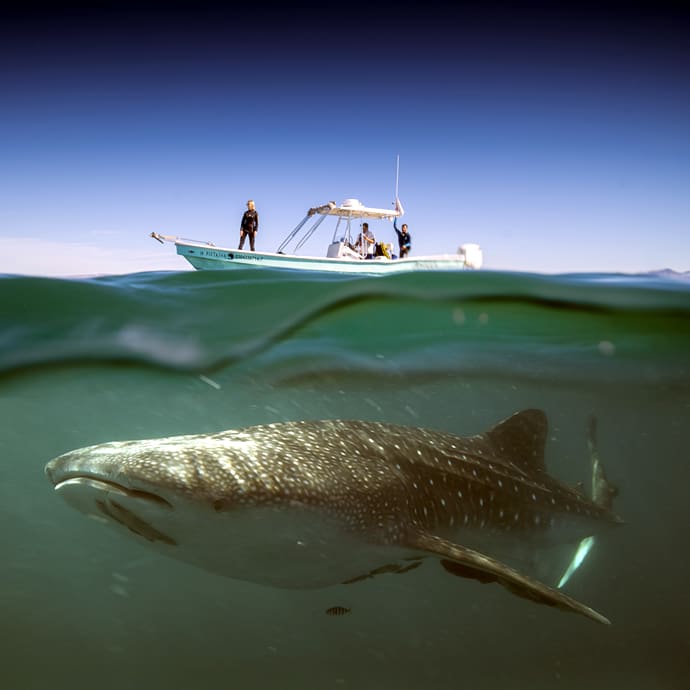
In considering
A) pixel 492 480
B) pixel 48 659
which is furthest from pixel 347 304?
pixel 48 659

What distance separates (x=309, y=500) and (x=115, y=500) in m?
1.23

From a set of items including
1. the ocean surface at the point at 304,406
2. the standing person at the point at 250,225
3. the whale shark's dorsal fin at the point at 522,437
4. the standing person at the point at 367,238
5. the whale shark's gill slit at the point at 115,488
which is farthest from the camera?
the standing person at the point at 367,238

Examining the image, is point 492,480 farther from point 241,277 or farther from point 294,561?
point 241,277

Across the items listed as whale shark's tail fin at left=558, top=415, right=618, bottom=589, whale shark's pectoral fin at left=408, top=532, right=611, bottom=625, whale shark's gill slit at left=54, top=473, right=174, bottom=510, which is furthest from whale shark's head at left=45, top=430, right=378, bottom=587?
whale shark's tail fin at left=558, top=415, right=618, bottom=589

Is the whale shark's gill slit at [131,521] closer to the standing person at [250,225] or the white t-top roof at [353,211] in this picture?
the standing person at [250,225]

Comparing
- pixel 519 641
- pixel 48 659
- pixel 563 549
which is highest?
pixel 563 549

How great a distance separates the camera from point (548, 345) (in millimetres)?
11359

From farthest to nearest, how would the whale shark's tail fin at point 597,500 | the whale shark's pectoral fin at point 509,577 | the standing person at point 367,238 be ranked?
the standing person at point 367,238 < the whale shark's tail fin at point 597,500 < the whale shark's pectoral fin at point 509,577

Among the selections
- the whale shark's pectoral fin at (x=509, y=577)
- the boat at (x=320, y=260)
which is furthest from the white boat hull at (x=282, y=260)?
the whale shark's pectoral fin at (x=509, y=577)

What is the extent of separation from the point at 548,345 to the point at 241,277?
6508 mm

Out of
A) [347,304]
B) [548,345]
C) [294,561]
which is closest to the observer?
[294,561]

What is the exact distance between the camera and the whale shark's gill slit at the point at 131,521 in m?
3.38

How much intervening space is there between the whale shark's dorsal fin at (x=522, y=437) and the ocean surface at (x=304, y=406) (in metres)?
1.69

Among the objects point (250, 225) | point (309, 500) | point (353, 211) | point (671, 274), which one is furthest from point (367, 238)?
point (309, 500)
